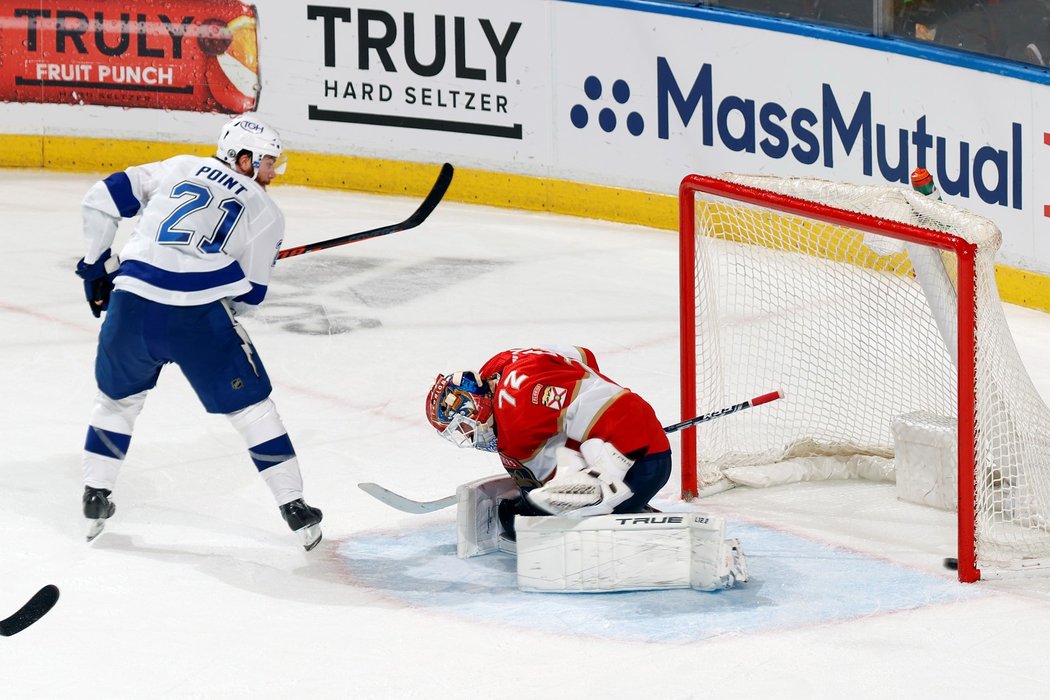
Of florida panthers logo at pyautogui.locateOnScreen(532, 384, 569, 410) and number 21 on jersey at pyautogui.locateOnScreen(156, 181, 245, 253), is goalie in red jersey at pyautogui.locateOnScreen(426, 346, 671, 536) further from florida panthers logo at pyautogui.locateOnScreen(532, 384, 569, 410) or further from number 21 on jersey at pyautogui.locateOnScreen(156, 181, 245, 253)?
number 21 on jersey at pyautogui.locateOnScreen(156, 181, 245, 253)

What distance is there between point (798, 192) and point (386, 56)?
3.91 meters

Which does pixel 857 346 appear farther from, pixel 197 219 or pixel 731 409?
pixel 197 219

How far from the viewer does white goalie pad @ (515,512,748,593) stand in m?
3.71

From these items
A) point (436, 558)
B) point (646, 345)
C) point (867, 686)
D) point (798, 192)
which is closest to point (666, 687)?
point (867, 686)

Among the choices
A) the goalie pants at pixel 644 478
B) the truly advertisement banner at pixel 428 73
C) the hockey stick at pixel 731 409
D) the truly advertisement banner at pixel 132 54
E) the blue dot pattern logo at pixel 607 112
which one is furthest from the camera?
the truly advertisement banner at pixel 132 54

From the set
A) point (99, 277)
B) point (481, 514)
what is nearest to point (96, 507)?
point (99, 277)

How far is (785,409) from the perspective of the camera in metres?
4.97

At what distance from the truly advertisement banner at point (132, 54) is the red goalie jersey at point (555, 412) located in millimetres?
4696

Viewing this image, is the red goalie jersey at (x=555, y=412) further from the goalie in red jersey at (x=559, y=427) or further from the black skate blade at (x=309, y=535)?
the black skate blade at (x=309, y=535)

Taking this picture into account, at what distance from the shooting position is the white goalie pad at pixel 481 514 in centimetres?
397

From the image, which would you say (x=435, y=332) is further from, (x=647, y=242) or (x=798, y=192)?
(x=798, y=192)

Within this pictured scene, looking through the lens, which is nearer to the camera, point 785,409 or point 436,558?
point 436,558

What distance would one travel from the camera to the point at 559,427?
147 inches

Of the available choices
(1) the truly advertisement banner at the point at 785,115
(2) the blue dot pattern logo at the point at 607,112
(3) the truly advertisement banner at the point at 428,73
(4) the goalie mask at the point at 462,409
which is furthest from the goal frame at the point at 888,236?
(3) the truly advertisement banner at the point at 428,73
